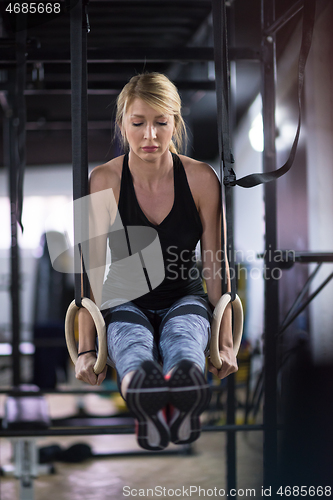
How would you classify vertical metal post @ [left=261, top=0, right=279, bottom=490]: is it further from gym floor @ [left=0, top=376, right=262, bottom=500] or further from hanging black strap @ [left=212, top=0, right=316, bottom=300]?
hanging black strap @ [left=212, top=0, right=316, bottom=300]

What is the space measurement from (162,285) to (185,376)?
1.45 ft

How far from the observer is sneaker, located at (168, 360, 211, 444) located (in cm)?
101

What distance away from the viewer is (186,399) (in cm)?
102

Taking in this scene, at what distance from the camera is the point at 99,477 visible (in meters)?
3.10

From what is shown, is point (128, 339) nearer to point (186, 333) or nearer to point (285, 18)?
point (186, 333)

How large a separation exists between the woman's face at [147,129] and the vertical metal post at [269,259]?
0.93 meters

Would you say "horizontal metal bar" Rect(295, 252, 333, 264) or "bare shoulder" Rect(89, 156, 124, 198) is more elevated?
"bare shoulder" Rect(89, 156, 124, 198)

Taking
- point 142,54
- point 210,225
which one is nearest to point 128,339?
point 210,225

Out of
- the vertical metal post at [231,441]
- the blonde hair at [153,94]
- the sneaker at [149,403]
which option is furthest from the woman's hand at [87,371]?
the vertical metal post at [231,441]

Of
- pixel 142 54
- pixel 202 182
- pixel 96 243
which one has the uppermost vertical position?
pixel 142 54

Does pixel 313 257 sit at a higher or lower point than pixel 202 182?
lower

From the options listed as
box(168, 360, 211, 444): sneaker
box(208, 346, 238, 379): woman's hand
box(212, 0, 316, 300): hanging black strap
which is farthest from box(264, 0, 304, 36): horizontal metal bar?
box(168, 360, 211, 444): sneaker

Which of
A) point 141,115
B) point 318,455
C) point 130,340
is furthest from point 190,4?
point 318,455

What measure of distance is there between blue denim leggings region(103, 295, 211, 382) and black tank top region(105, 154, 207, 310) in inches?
1.5
